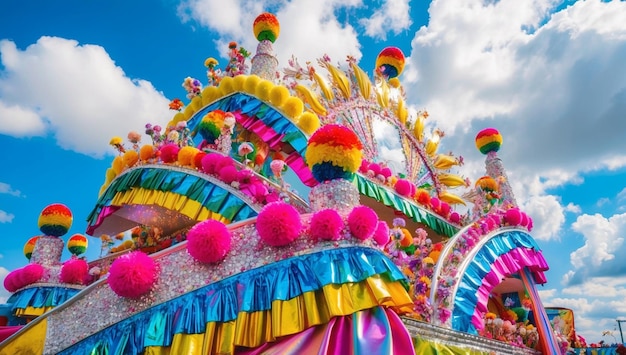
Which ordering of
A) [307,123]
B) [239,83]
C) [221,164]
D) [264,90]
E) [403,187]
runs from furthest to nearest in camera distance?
1. [403,187]
2. [239,83]
3. [264,90]
4. [307,123]
5. [221,164]

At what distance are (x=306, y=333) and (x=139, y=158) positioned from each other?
17.6ft

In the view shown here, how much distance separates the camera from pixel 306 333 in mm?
3271

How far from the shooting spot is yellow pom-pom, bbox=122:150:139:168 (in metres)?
Answer: 7.55

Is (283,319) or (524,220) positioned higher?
(524,220)

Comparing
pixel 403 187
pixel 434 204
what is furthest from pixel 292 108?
pixel 434 204

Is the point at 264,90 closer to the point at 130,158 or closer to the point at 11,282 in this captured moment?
the point at 130,158

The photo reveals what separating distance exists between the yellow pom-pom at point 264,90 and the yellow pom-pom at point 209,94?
1.23 meters

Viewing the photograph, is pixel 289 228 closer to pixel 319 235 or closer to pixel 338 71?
pixel 319 235

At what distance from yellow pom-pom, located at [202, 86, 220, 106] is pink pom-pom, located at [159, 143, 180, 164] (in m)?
2.51

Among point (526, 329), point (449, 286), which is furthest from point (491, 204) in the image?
point (449, 286)

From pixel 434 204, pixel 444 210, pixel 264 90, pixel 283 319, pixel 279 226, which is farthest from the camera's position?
pixel 444 210

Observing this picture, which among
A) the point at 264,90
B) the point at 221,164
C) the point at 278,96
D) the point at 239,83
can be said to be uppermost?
the point at 239,83

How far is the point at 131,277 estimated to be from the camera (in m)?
3.68

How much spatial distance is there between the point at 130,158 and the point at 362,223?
539 centimetres
